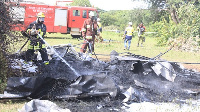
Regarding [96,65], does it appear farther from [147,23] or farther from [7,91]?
[147,23]

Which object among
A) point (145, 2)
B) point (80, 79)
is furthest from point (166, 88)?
point (145, 2)

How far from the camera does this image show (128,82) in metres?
5.63

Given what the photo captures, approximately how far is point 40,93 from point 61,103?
43cm

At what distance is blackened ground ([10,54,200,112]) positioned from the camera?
14.9 feet

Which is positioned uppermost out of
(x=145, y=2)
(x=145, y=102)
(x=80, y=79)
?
(x=145, y=2)

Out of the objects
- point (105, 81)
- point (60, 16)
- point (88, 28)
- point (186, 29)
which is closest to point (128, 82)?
point (105, 81)

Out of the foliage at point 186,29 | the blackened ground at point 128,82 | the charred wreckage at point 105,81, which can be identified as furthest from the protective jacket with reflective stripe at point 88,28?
the foliage at point 186,29

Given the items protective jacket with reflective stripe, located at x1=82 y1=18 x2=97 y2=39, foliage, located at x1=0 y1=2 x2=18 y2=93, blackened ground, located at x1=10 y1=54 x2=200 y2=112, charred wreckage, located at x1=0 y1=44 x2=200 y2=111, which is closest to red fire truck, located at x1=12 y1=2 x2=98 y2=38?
protective jacket with reflective stripe, located at x1=82 y1=18 x2=97 y2=39

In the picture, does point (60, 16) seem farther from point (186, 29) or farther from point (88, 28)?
point (88, 28)

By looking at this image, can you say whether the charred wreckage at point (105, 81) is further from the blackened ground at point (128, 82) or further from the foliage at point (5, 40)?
the foliage at point (5, 40)

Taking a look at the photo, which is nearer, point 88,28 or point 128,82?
point 128,82

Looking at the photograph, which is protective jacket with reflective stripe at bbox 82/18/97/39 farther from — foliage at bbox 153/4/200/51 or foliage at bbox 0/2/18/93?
foliage at bbox 153/4/200/51

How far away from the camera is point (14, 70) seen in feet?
17.0

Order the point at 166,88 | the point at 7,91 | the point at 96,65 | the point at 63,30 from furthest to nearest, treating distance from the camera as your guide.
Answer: the point at 63,30
the point at 96,65
the point at 166,88
the point at 7,91
